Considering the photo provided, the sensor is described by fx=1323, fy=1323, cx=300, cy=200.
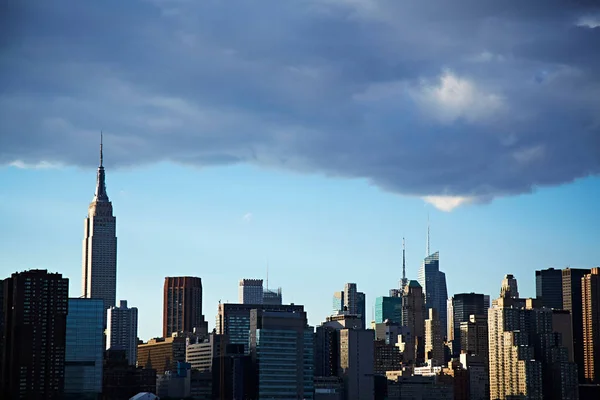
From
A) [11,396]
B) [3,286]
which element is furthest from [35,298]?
[11,396]

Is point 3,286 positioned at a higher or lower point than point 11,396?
higher

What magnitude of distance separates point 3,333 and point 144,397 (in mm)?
23521

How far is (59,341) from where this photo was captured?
196 meters

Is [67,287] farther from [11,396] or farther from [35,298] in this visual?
[11,396]

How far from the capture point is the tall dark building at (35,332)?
615 ft

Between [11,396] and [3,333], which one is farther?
[3,333]

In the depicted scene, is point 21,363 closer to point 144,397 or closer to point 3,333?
point 3,333

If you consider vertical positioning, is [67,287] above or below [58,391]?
above

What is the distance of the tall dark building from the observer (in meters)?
A: 188

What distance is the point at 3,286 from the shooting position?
193 m

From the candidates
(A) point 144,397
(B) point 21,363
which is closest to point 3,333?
(B) point 21,363

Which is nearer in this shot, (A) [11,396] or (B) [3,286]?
(A) [11,396]

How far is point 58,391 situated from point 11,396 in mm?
16200

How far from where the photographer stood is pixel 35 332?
631 feet
